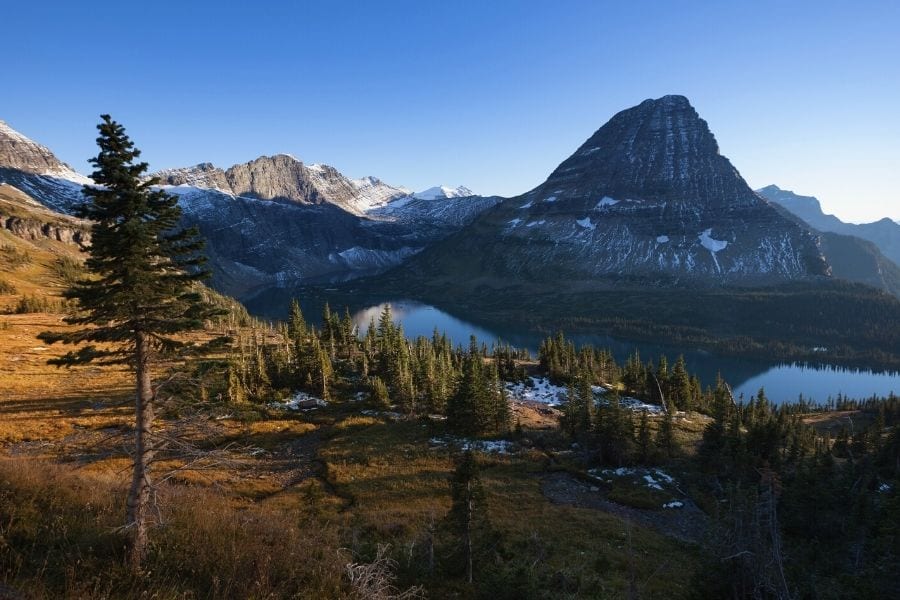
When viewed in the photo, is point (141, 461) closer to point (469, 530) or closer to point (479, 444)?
point (469, 530)

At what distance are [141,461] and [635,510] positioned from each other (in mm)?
46435

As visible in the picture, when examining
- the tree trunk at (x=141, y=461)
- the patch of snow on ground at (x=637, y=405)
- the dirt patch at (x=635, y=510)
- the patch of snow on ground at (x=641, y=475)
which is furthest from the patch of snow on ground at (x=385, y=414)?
the tree trunk at (x=141, y=461)

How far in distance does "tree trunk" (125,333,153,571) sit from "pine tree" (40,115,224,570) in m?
0.02

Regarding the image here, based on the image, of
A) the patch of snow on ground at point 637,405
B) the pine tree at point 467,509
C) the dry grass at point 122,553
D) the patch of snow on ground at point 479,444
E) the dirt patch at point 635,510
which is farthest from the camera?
the patch of snow on ground at point 637,405

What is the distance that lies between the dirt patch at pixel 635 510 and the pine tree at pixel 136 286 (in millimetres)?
38818

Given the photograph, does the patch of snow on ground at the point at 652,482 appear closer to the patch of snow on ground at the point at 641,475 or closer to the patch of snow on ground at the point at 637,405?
the patch of snow on ground at the point at 641,475

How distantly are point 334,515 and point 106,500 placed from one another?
22226 mm

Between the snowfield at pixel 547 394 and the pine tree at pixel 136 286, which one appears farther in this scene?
the snowfield at pixel 547 394

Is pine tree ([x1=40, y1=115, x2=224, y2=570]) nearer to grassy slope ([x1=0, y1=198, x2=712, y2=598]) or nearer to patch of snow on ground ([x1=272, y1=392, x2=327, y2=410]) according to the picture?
grassy slope ([x1=0, y1=198, x2=712, y2=598])

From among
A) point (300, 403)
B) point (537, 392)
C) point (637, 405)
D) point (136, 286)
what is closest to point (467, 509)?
point (136, 286)

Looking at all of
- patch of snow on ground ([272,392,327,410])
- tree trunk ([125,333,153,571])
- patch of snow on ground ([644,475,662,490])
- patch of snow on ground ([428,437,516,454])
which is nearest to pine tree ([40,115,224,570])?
tree trunk ([125,333,153,571])

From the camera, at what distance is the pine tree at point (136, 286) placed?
10.8 meters

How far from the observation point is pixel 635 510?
4453 centimetres

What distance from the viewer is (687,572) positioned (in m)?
30.1
